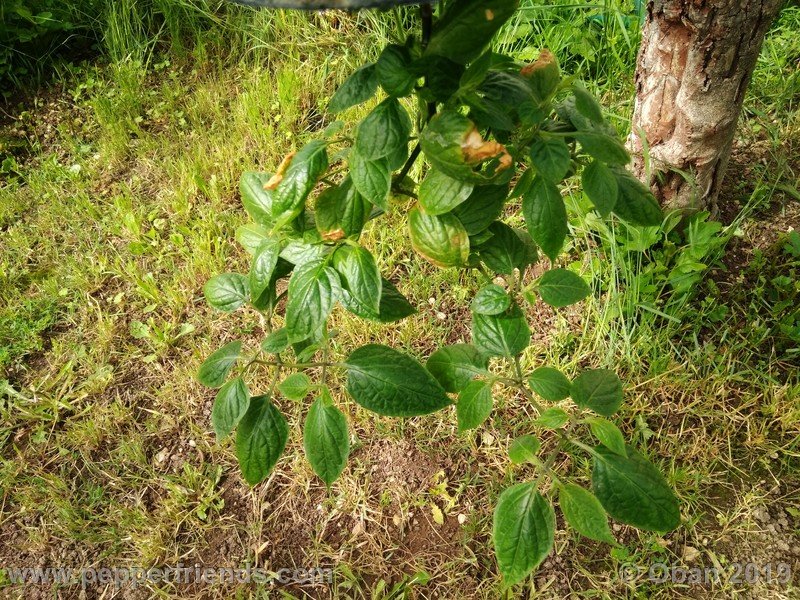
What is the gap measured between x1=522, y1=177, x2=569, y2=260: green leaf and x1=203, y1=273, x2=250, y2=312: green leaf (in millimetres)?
576

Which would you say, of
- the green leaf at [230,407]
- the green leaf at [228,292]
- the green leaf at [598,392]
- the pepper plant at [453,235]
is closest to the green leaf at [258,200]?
the pepper plant at [453,235]

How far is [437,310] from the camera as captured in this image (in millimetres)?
1936

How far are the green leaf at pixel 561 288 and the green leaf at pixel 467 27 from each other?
47cm

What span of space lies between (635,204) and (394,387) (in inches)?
19.4

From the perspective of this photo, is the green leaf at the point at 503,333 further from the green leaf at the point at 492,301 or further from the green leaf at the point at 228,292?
the green leaf at the point at 228,292

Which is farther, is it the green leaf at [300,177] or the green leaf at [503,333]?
the green leaf at [503,333]

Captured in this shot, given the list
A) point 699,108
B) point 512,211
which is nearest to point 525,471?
point 512,211

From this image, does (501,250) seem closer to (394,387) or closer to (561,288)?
(561,288)

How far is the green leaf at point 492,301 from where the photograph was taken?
3.59 feet

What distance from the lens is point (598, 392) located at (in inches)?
44.7

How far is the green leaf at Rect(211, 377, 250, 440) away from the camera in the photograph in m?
1.09

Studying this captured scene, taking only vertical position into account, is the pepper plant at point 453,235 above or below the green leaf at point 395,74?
below

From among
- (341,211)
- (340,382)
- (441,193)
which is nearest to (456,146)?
(441,193)

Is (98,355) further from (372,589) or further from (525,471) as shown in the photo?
(525,471)
